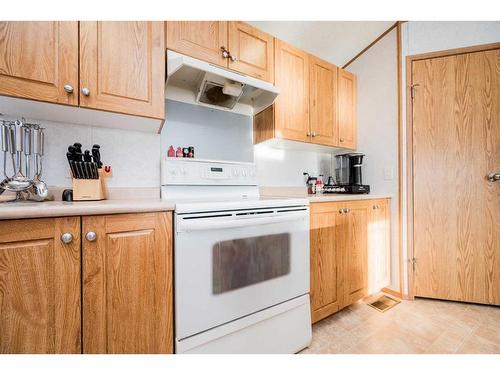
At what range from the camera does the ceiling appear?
1789 millimetres

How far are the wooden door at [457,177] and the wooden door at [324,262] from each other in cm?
91

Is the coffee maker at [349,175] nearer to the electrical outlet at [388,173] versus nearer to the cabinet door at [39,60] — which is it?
the electrical outlet at [388,173]

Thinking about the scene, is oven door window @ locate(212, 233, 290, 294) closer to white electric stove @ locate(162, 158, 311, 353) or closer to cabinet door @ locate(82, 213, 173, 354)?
white electric stove @ locate(162, 158, 311, 353)

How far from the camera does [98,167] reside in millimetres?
1202

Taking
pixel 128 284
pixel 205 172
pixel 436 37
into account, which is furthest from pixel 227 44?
pixel 436 37

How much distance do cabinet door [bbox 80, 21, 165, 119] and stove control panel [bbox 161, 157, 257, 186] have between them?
33 cm

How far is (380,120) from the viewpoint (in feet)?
6.82

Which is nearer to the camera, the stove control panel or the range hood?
the range hood

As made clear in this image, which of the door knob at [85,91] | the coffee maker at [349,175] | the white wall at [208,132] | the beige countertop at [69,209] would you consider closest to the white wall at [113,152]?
the white wall at [208,132]

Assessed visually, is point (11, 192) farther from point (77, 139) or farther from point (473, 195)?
point (473, 195)

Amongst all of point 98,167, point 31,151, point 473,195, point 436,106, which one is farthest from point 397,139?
point 31,151

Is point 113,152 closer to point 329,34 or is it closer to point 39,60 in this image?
point 39,60

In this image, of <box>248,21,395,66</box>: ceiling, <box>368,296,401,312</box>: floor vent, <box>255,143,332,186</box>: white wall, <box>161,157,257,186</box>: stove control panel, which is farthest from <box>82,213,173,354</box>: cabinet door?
<box>248,21,395,66</box>: ceiling

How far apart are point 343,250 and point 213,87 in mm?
1448
